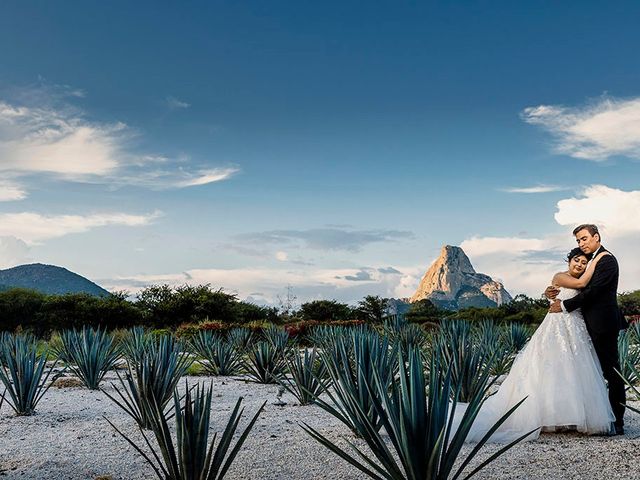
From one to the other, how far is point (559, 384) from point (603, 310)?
0.68 m

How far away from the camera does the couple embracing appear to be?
5.28 meters

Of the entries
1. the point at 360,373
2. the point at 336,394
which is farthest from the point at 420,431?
the point at 336,394

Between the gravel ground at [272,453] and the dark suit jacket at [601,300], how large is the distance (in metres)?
Result: 0.87

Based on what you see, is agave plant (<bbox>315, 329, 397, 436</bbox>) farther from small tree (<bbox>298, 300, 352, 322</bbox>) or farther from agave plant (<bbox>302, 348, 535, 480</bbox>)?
small tree (<bbox>298, 300, 352, 322</bbox>)

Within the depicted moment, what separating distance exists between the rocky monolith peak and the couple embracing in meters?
98.4

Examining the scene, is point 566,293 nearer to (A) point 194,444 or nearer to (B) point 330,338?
(B) point 330,338

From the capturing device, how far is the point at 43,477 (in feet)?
14.6

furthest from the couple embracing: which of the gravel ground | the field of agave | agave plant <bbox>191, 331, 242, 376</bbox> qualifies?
agave plant <bbox>191, 331, 242, 376</bbox>

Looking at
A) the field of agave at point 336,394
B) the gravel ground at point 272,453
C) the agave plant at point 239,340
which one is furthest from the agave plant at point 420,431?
the agave plant at point 239,340

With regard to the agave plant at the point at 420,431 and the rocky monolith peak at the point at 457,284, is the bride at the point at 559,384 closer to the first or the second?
the agave plant at the point at 420,431

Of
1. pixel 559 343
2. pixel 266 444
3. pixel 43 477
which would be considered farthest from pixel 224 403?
pixel 559 343

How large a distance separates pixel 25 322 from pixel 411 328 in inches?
691

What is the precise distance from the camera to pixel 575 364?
17.7 feet

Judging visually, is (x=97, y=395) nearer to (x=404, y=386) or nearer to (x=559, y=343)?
(x=559, y=343)
